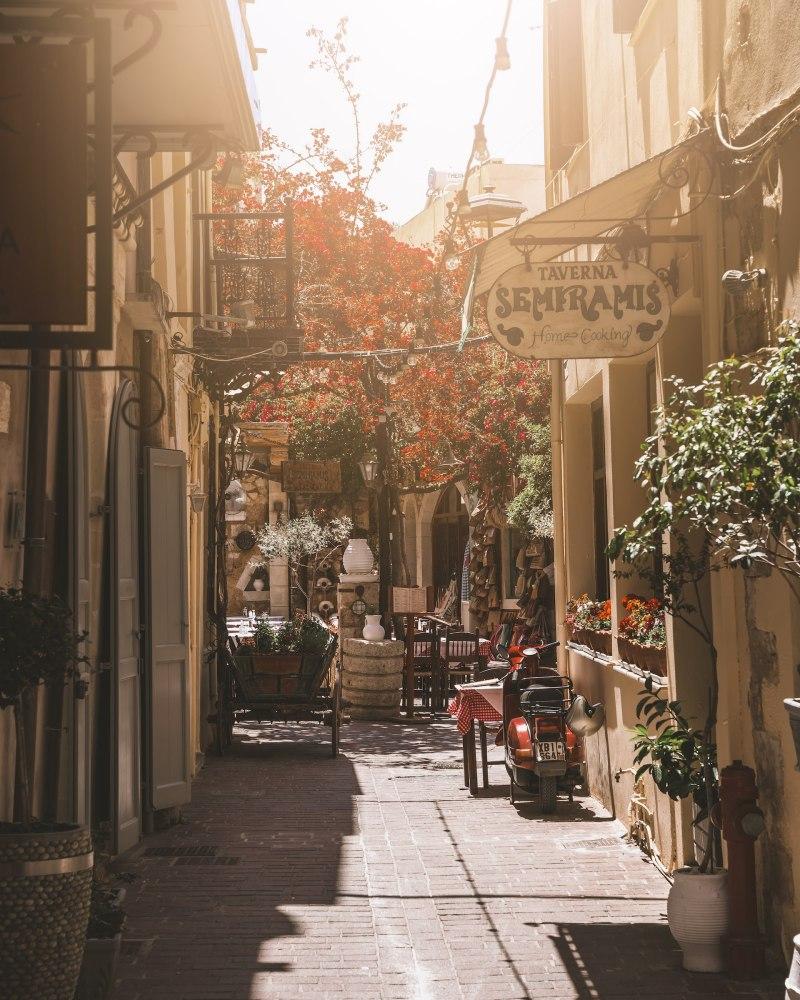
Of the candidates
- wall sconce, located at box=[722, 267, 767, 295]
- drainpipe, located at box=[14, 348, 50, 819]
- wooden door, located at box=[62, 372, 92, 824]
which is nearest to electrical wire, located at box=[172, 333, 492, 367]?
wooden door, located at box=[62, 372, 92, 824]

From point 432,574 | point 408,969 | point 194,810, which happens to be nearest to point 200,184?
point 194,810

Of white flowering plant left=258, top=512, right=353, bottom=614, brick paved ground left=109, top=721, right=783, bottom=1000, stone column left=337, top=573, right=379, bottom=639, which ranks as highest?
white flowering plant left=258, top=512, right=353, bottom=614

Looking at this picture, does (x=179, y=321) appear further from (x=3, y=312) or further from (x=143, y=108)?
(x=3, y=312)

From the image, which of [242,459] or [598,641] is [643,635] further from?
[242,459]

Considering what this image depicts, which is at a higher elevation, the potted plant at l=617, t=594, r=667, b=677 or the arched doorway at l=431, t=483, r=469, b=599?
the arched doorway at l=431, t=483, r=469, b=599

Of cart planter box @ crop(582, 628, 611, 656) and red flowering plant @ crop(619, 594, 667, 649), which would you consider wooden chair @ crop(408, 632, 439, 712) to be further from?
red flowering plant @ crop(619, 594, 667, 649)

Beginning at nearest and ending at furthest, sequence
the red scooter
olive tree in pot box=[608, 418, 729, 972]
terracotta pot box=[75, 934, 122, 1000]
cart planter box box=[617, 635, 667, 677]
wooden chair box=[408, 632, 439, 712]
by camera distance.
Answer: terracotta pot box=[75, 934, 122, 1000] < olive tree in pot box=[608, 418, 729, 972] < cart planter box box=[617, 635, 667, 677] < the red scooter < wooden chair box=[408, 632, 439, 712]

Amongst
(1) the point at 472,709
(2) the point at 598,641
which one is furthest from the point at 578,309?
(1) the point at 472,709

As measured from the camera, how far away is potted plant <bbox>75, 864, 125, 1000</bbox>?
5.35 m

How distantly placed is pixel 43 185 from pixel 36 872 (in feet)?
7.84

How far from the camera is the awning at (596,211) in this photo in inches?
275

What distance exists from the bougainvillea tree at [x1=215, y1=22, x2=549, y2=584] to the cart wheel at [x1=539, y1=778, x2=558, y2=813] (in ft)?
33.7

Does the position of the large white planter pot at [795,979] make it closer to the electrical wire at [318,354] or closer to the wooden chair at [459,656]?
the electrical wire at [318,354]

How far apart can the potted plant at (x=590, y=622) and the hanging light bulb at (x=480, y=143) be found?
450 centimetres
